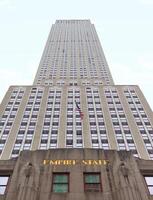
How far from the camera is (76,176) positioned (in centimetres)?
2264

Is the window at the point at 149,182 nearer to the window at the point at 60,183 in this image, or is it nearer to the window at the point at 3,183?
the window at the point at 60,183

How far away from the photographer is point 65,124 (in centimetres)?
7225

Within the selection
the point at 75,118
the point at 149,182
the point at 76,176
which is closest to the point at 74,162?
the point at 76,176

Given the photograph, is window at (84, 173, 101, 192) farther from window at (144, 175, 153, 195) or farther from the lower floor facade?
window at (144, 175, 153, 195)

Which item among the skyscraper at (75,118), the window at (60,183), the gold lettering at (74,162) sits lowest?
the window at (60,183)

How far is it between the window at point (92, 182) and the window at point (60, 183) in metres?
1.51

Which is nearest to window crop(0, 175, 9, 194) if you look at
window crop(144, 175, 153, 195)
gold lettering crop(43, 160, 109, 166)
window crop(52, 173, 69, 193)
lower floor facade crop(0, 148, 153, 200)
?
lower floor facade crop(0, 148, 153, 200)

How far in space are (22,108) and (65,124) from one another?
15440mm

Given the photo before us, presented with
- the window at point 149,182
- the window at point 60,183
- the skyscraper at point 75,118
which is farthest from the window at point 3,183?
the skyscraper at point 75,118

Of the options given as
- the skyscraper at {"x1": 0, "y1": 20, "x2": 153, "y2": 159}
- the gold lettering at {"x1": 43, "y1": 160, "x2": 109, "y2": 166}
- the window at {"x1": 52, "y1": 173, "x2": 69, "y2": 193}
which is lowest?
the window at {"x1": 52, "y1": 173, "x2": 69, "y2": 193}

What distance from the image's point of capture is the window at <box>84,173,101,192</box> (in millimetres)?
21794

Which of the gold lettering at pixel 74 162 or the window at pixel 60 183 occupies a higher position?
the gold lettering at pixel 74 162

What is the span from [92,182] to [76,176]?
135cm

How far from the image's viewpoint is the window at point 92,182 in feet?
71.5
